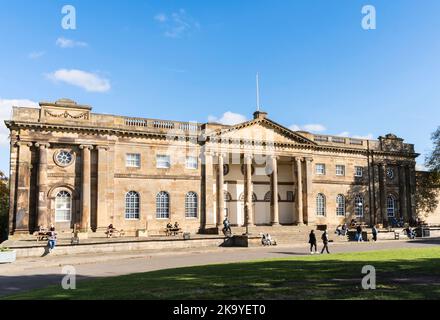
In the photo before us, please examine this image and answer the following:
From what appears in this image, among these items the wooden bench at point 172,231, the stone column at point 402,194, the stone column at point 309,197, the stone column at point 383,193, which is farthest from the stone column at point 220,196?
the stone column at point 402,194

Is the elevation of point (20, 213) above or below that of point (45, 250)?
above

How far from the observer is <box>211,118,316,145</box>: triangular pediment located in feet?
131

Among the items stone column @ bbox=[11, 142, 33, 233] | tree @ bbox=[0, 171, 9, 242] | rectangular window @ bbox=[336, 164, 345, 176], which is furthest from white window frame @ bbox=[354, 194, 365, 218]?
tree @ bbox=[0, 171, 9, 242]

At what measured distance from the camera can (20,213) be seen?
1254 inches

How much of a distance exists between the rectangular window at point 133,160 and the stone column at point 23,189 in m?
8.08

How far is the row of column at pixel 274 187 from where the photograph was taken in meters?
39.1

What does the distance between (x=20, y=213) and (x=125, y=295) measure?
2548cm

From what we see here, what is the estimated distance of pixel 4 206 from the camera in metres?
53.0

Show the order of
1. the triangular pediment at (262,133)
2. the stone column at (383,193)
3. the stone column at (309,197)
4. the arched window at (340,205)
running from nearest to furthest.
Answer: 1. the triangular pediment at (262,133)
2. the stone column at (309,197)
3. the arched window at (340,205)
4. the stone column at (383,193)

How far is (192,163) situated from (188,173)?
1.09 meters

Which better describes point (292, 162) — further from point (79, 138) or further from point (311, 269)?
point (311, 269)

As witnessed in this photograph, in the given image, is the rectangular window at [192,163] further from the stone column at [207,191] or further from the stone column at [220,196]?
the stone column at [220,196]

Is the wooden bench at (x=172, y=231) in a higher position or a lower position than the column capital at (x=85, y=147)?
lower
